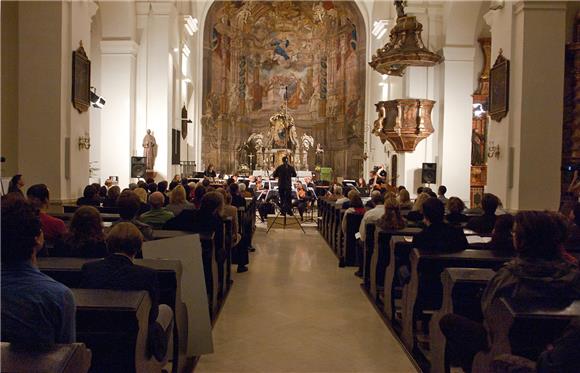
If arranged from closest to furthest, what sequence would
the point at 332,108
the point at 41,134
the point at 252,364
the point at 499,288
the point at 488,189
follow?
the point at 499,288 < the point at 252,364 < the point at 41,134 < the point at 488,189 < the point at 332,108

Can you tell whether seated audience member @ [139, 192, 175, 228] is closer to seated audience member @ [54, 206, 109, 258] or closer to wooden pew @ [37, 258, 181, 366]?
seated audience member @ [54, 206, 109, 258]

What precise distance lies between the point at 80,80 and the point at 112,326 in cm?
838

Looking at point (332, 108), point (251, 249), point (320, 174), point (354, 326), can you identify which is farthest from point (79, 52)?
point (332, 108)

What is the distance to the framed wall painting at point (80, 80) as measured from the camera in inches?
392

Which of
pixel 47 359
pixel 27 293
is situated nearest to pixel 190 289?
pixel 27 293

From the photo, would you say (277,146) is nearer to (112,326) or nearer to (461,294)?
(461,294)

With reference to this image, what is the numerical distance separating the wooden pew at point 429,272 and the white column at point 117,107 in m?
11.4

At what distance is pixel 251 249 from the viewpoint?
10.8 m

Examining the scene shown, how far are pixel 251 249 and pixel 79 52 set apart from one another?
15.3ft

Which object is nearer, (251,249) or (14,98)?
(14,98)

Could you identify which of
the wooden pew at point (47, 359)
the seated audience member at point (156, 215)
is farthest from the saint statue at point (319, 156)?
the wooden pew at point (47, 359)

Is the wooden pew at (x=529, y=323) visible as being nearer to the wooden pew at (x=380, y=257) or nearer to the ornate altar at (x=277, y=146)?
the wooden pew at (x=380, y=257)

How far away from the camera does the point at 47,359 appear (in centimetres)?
187

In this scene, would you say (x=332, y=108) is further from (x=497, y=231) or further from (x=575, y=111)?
(x=497, y=231)
